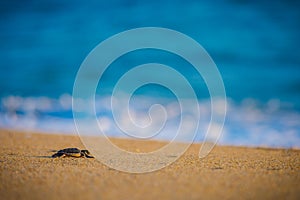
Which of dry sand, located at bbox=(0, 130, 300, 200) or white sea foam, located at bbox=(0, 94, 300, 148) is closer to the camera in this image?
dry sand, located at bbox=(0, 130, 300, 200)

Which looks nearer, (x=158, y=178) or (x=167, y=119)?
(x=158, y=178)

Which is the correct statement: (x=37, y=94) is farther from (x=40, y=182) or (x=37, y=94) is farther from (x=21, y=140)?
(x=40, y=182)

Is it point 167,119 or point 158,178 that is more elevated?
point 167,119

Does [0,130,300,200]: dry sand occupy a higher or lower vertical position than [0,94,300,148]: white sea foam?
lower

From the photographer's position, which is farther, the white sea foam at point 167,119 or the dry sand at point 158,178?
the white sea foam at point 167,119

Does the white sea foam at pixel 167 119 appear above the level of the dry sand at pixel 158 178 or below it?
above
